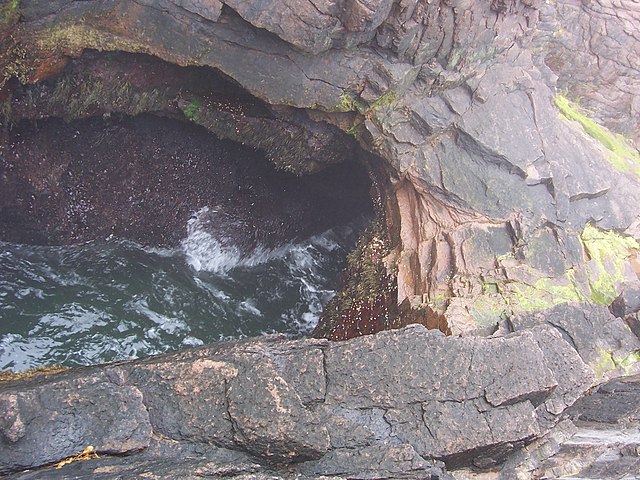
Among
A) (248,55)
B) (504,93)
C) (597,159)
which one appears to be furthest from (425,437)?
(597,159)

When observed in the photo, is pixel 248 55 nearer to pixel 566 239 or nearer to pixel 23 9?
pixel 23 9

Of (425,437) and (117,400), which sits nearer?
(117,400)

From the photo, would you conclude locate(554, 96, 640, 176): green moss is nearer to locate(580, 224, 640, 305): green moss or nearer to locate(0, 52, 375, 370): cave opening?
locate(580, 224, 640, 305): green moss

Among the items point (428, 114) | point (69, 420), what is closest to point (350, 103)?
point (428, 114)

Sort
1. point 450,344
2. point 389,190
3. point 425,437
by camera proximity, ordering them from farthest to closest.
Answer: point 389,190, point 450,344, point 425,437

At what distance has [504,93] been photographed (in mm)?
8594

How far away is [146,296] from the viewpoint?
9102mm

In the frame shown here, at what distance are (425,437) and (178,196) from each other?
21.4ft

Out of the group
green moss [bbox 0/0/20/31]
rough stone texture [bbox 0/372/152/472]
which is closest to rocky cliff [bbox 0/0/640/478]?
green moss [bbox 0/0/20/31]

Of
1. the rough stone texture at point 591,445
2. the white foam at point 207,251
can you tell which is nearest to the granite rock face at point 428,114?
the rough stone texture at point 591,445

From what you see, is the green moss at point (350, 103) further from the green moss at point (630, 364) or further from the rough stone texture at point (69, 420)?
the rough stone texture at point (69, 420)

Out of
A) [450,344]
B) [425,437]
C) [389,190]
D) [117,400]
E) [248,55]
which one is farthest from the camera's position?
[389,190]

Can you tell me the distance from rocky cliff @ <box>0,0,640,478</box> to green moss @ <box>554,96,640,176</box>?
0.26 feet

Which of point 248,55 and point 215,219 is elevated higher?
point 248,55
